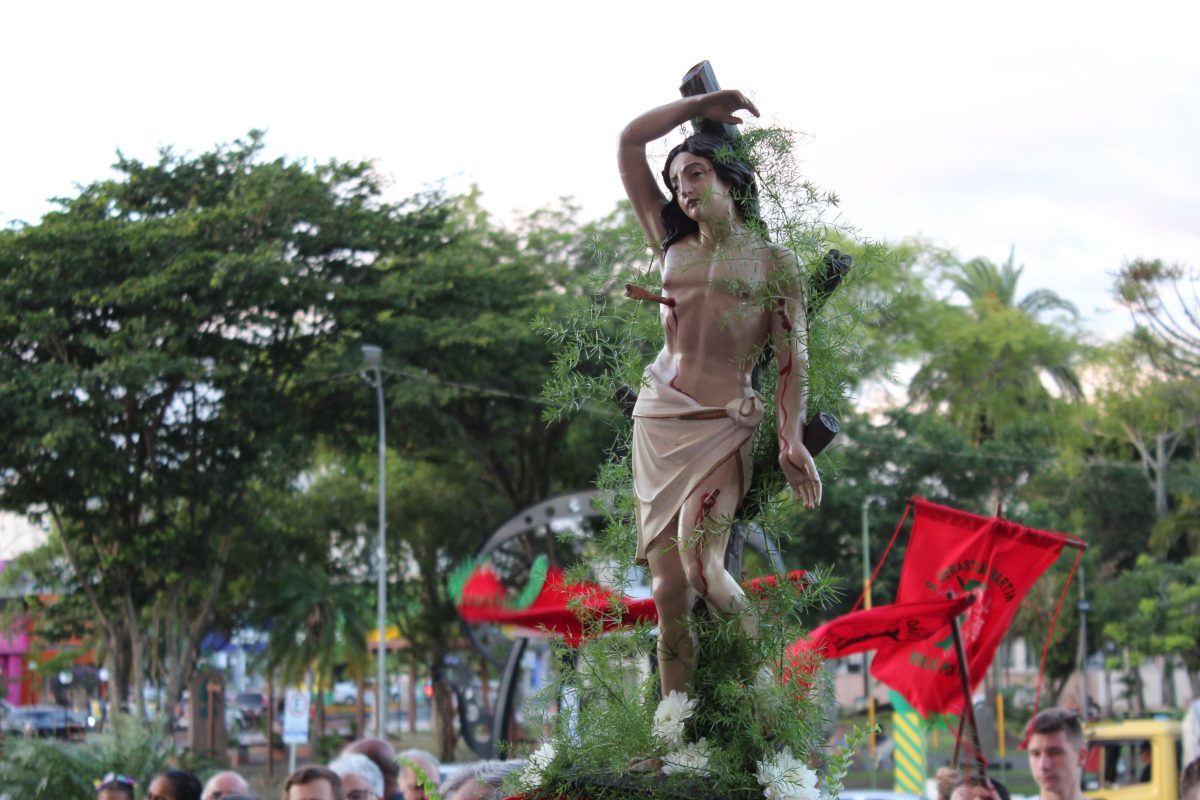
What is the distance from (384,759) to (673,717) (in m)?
4.85

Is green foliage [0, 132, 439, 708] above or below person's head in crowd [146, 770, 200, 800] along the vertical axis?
above

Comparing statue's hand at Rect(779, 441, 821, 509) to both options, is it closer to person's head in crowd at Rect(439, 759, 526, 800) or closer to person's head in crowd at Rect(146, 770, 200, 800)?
person's head in crowd at Rect(439, 759, 526, 800)

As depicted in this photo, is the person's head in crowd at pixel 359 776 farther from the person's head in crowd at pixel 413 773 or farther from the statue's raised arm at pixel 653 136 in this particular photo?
the statue's raised arm at pixel 653 136

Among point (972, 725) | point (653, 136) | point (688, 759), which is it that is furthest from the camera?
point (972, 725)

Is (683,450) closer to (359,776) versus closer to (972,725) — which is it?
(972,725)

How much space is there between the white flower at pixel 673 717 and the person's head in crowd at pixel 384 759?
15.1 feet

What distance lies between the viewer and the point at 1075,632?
4359 centimetres

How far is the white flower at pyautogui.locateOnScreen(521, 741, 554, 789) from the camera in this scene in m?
4.40

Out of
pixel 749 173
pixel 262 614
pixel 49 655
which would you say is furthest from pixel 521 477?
pixel 749 173

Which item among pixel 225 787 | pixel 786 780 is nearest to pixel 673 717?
pixel 786 780

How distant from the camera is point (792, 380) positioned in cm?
441

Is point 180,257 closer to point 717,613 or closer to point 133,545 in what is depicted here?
point 133,545

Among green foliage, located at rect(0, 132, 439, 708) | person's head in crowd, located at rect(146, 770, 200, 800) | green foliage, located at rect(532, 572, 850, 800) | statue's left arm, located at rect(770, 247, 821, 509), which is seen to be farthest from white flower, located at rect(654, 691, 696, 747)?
green foliage, located at rect(0, 132, 439, 708)

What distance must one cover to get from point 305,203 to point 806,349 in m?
21.7
